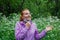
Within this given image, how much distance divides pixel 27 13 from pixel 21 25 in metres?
0.24

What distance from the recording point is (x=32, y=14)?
15.6 meters

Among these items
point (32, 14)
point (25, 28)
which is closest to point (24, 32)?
point (25, 28)

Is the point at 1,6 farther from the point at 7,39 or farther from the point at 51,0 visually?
the point at 7,39

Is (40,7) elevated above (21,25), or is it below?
below

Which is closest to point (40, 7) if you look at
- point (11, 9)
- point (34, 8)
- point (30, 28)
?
point (34, 8)

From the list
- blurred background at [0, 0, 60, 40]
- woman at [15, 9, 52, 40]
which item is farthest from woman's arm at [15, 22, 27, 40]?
blurred background at [0, 0, 60, 40]

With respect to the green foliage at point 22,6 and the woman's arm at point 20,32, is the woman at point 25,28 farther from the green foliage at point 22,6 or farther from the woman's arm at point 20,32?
the green foliage at point 22,6

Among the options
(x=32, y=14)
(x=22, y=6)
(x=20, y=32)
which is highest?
(x=20, y=32)

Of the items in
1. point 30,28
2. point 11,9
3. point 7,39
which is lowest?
point 11,9

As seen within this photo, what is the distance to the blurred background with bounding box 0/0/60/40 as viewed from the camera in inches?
342

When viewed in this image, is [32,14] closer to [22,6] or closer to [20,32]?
[22,6]

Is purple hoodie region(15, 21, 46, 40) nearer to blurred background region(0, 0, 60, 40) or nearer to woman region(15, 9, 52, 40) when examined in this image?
woman region(15, 9, 52, 40)

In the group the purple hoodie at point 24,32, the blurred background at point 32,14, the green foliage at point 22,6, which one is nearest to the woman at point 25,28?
the purple hoodie at point 24,32

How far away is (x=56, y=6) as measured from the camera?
20312mm
